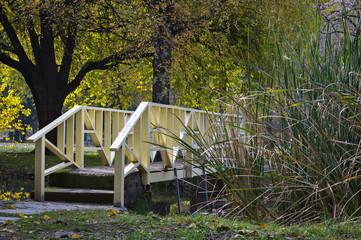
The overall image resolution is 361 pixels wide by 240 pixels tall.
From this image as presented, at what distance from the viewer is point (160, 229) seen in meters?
4.51

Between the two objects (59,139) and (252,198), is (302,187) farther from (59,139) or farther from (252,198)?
(59,139)

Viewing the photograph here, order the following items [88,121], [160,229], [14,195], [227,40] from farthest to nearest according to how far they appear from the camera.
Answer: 1. [227,40]
2. [14,195]
3. [88,121]
4. [160,229]

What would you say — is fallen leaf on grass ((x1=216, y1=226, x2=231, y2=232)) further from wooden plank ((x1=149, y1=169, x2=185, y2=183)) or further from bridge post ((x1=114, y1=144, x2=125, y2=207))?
wooden plank ((x1=149, y1=169, x2=185, y2=183))

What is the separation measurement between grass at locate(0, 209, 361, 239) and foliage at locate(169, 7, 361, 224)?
303 mm

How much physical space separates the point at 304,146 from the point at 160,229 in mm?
1391

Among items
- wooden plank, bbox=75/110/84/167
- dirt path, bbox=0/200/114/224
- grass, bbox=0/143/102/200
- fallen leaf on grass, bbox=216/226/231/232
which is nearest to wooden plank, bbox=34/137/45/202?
dirt path, bbox=0/200/114/224

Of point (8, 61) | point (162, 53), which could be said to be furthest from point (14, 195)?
point (8, 61)

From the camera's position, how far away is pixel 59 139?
8.55 m

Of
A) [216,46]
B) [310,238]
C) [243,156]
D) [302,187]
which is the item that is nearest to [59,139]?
[243,156]

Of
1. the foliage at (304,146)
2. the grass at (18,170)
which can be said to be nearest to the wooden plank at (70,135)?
the grass at (18,170)

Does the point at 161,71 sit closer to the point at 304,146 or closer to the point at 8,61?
the point at 8,61

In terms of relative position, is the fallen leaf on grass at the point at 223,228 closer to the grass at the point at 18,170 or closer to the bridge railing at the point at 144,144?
the bridge railing at the point at 144,144

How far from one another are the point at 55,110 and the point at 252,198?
452 inches

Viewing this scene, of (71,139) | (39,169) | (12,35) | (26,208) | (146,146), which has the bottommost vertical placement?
(26,208)
